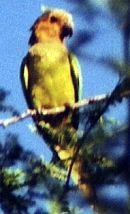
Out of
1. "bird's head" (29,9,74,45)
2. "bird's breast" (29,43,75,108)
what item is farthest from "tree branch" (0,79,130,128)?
"bird's head" (29,9,74,45)

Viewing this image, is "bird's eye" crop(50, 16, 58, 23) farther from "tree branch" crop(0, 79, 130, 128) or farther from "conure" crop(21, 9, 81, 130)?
"tree branch" crop(0, 79, 130, 128)

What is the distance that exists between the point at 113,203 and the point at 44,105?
58 centimetres

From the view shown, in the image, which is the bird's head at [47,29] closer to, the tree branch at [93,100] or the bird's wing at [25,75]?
the bird's wing at [25,75]

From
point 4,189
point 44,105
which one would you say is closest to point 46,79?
point 44,105

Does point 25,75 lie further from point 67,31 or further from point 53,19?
point 67,31

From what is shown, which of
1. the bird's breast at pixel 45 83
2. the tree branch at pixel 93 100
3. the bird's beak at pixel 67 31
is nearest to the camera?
the tree branch at pixel 93 100

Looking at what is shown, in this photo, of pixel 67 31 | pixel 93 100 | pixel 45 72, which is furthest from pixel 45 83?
pixel 93 100

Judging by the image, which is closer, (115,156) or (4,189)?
(115,156)

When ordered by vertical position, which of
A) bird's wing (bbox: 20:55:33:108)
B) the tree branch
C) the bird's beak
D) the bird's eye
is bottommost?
the tree branch

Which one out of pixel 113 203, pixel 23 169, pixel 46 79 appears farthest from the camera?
pixel 46 79

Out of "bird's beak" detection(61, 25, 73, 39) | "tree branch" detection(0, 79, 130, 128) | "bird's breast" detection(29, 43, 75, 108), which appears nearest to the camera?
"tree branch" detection(0, 79, 130, 128)

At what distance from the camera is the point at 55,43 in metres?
1.17

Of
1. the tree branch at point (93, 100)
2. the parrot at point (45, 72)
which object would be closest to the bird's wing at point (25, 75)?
the parrot at point (45, 72)

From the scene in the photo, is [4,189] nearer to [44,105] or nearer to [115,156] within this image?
[115,156]
